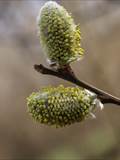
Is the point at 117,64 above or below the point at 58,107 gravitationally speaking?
above

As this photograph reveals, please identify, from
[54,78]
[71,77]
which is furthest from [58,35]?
[54,78]

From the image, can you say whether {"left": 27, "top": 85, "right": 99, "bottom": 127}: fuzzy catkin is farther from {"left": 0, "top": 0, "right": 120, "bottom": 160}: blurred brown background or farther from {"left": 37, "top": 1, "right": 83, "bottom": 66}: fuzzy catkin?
{"left": 0, "top": 0, "right": 120, "bottom": 160}: blurred brown background

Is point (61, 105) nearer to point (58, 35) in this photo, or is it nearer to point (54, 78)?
point (58, 35)

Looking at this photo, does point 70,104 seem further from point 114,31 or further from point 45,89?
point 114,31

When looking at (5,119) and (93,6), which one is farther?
(5,119)

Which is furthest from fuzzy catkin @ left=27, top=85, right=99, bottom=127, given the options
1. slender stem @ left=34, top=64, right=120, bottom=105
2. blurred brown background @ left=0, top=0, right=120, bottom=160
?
blurred brown background @ left=0, top=0, right=120, bottom=160

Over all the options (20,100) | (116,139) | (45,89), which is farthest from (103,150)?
(45,89)

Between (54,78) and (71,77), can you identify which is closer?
(71,77)
